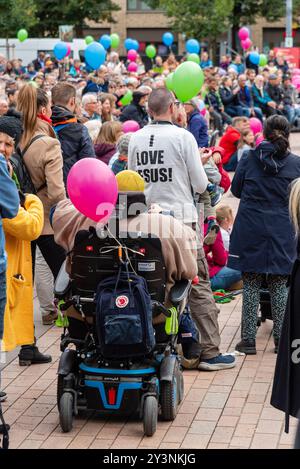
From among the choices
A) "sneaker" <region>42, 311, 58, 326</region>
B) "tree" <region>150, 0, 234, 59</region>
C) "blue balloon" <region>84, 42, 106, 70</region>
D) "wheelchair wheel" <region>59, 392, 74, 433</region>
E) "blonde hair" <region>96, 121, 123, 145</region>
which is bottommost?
"sneaker" <region>42, 311, 58, 326</region>

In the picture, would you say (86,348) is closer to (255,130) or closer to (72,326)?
(72,326)

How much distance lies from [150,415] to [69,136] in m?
3.66

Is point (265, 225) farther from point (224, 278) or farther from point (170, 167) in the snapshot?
point (224, 278)

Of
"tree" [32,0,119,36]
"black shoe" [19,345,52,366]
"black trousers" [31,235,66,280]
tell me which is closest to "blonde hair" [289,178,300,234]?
"black shoe" [19,345,52,366]

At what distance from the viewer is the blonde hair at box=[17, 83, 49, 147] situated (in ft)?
25.7

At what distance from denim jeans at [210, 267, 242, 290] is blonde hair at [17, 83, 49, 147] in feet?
8.61

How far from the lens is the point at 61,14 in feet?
180

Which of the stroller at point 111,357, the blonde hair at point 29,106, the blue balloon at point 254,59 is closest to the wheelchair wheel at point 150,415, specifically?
the stroller at point 111,357

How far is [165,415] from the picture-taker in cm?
620

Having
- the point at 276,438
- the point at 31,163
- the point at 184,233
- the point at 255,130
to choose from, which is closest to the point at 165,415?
the point at 276,438

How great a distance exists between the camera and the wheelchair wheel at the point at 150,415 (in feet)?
19.5

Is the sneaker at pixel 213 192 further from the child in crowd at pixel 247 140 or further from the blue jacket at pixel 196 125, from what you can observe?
the child in crowd at pixel 247 140

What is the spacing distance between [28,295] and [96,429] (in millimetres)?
1030

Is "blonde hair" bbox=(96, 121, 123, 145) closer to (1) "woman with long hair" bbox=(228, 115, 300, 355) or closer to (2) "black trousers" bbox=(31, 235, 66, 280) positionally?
(2) "black trousers" bbox=(31, 235, 66, 280)
